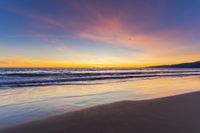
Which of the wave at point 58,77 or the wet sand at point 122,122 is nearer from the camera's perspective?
the wet sand at point 122,122

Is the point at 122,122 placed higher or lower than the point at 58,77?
lower

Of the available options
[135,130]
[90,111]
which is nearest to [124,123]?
[135,130]

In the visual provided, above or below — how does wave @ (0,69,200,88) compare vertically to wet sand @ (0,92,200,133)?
above

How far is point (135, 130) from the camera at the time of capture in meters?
4.36

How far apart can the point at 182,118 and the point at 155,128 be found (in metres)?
1.06

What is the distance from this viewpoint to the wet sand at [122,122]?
174 inches

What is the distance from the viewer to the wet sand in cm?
441

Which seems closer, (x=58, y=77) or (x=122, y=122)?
(x=122, y=122)

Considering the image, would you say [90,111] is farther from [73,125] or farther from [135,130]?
[135,130]

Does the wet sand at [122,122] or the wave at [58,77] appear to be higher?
the wave at [58,77]

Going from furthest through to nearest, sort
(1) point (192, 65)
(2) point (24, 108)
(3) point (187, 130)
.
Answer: (1) point (192, 65), (2) point (24, 108), (3) point (187, 130)

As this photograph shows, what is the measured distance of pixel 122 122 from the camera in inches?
195

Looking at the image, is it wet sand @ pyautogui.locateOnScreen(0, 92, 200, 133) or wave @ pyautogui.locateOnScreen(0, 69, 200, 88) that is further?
wave @ pyautogui.locateOnScreen(0, 69, 200, 88)

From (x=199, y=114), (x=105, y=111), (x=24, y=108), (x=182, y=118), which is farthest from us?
(x=24, y=108)
